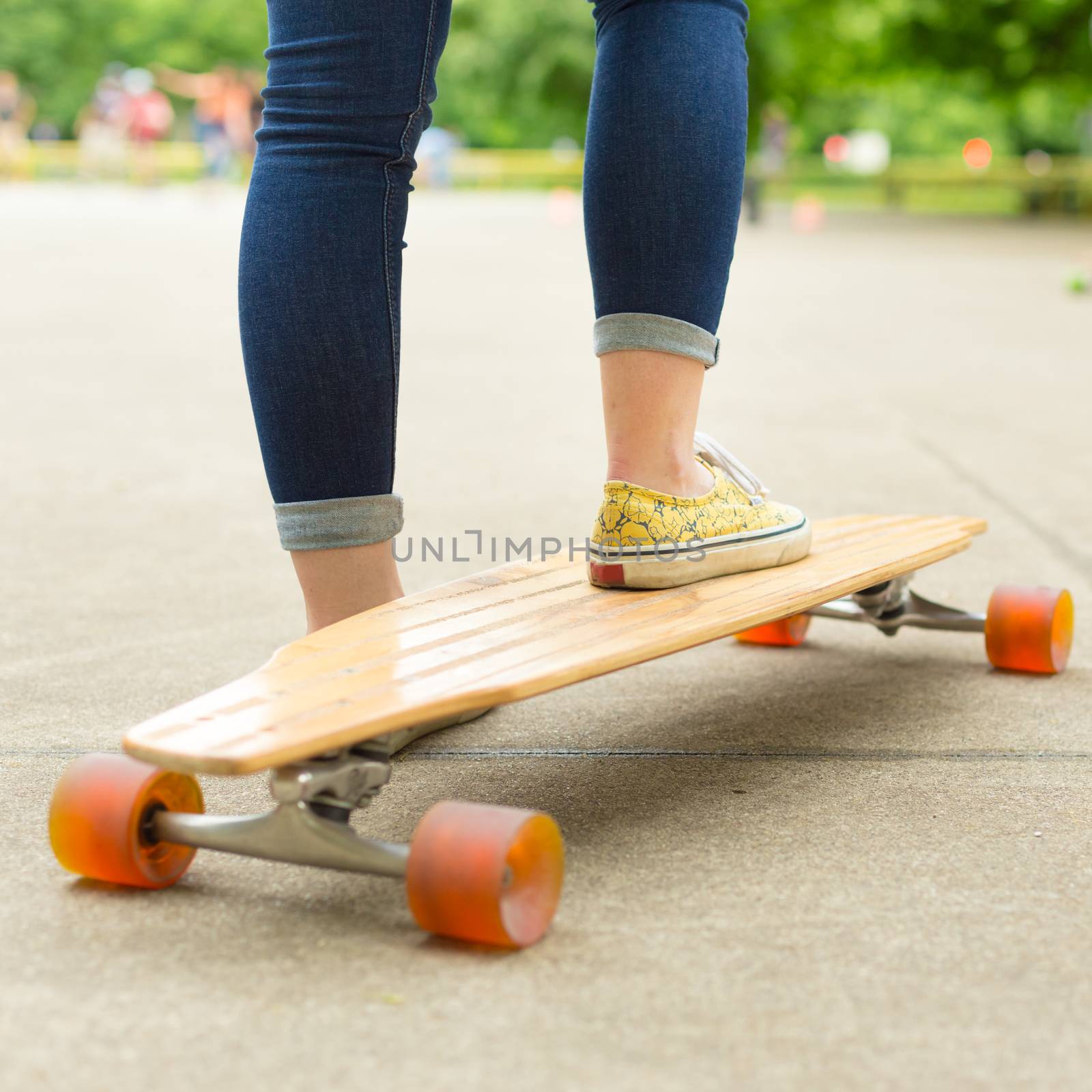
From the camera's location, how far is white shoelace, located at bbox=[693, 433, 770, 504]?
1.85 m

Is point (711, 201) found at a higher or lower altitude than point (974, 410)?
higher

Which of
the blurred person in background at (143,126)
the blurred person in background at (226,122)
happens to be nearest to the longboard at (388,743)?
the blurred person in background at (226,122)

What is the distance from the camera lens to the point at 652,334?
1.68 meters

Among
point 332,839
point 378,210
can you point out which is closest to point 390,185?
point 378,210

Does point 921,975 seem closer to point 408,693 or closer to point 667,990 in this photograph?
point 667,990

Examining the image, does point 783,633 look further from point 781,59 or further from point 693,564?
point 781,59

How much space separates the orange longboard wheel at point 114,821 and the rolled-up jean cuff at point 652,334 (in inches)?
27.0

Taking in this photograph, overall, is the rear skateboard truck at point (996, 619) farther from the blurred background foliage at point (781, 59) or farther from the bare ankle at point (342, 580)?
the blurred background foliage at point (781, 59)

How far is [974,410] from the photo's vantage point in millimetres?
4602

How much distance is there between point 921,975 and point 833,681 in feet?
3.03

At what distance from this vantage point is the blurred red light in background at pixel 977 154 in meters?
41.3

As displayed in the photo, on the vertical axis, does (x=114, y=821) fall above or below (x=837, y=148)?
below

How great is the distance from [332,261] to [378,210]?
85 mm

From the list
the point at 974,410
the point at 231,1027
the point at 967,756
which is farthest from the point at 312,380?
the point at 974,410
